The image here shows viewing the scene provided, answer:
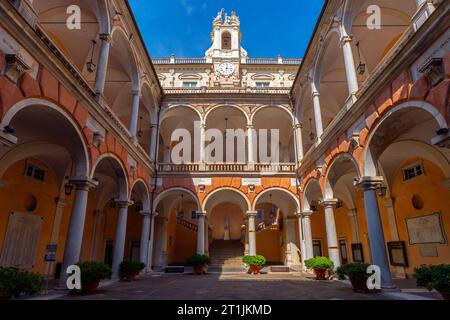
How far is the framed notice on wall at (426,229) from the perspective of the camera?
410 inches

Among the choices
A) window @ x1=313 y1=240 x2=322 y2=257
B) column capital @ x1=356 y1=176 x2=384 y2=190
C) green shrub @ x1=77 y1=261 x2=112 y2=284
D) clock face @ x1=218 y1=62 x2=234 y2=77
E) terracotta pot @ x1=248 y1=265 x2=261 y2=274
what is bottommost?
terracotta pot @ x1=248 y1=265 x2=261 y2=274

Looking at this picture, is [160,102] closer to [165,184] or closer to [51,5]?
[165,184]

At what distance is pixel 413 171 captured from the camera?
39.2 ft

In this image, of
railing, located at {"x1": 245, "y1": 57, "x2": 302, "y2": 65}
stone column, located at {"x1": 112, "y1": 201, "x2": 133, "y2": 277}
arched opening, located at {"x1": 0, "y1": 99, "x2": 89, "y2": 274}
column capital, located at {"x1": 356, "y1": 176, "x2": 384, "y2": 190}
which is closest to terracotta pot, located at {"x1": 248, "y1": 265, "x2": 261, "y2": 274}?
stone column, located at {"x1": 112, "y1": 201, "x2": 133, "y2": 277}

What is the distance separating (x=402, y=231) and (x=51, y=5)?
737 inches

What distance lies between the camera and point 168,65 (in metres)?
25.7

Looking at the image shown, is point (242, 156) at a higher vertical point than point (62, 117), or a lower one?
higher

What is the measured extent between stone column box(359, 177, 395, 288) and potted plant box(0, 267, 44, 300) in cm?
934

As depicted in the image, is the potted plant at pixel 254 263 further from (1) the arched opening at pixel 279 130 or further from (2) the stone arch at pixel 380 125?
(1) the arched opening at pixel 279 130

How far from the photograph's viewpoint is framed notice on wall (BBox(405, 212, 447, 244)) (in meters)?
10.4

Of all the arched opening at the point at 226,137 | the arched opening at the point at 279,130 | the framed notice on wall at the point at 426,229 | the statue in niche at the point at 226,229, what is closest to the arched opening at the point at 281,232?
the arched opening at the point at 279,130

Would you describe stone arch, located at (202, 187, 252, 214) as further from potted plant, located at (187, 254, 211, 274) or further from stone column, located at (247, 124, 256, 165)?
potted plant, located at (187, 254, 211, 274)
